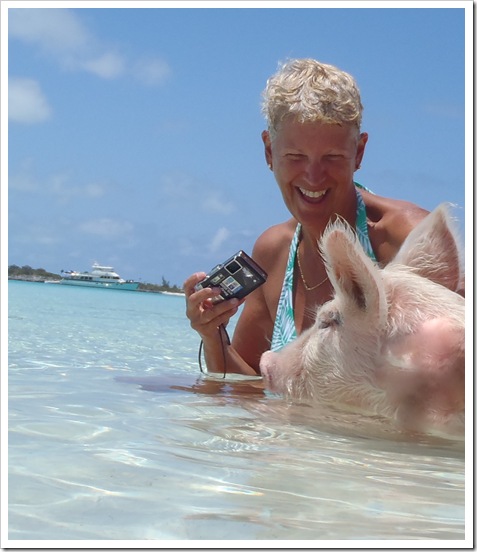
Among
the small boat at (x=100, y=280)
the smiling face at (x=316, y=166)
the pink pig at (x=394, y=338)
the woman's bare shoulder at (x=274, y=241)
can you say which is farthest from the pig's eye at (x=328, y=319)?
the small boat at (x=100, y=280)

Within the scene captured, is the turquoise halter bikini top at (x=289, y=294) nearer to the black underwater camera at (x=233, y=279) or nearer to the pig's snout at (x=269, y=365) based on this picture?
the black underwater camera at (x=233, y=279)

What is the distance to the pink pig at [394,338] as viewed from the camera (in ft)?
9.84

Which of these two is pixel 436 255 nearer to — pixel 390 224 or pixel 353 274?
pixel 353 274

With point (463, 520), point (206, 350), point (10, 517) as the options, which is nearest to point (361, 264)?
point (463, 520)

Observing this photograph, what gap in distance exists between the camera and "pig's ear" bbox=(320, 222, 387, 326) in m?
3.02

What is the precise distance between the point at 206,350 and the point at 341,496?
3.06 meters

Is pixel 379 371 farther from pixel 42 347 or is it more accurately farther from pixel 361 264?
pixel 42 347

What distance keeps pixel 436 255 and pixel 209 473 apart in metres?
1.68

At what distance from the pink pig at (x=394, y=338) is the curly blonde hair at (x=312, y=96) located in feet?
3.36

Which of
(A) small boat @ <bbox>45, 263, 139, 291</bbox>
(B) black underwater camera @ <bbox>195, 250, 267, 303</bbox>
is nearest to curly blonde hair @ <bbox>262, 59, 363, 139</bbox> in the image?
(B) black underwater camera @ <bbox>195, 250, 267, 303</bbox>

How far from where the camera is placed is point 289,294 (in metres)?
5.09

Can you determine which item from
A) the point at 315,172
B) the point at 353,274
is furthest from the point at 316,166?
the point at 353,274

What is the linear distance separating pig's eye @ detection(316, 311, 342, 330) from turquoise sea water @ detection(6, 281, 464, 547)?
41cm

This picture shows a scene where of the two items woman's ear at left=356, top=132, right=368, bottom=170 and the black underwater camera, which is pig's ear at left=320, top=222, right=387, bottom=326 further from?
woman's ear at left=356, top=132, right=368, bottom=170
